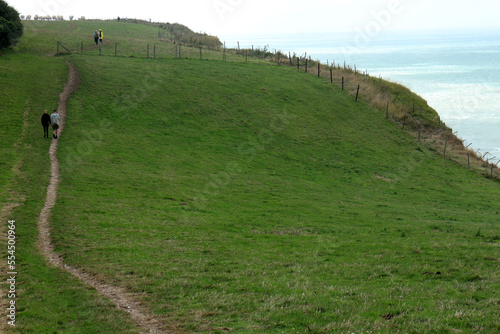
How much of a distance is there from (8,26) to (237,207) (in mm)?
49330

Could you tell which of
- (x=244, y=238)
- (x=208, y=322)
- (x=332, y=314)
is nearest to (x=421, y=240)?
(x=244, y=238)

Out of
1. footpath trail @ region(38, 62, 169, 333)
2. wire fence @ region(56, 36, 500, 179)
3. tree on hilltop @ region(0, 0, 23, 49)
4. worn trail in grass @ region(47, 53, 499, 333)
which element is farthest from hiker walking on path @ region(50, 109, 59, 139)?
wire fence @ region(56, 36, 500, 179)

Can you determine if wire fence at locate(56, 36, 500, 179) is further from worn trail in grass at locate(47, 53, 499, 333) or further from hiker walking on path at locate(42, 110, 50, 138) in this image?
hiker walking on path at locate(42, 110, 50, 138)

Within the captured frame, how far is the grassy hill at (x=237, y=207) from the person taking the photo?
12016 millimetres

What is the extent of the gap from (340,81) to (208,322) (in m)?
62.9

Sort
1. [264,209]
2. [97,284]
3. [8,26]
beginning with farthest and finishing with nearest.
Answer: [8,26], [264,209], [97,284]

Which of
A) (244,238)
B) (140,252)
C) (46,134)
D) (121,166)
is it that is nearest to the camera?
(140,252)

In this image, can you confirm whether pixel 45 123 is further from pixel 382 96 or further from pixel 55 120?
pixel 382 96

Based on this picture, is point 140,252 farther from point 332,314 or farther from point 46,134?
point 46,134

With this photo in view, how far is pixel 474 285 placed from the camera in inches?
536

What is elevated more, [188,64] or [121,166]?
[188,64]

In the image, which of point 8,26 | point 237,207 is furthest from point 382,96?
point 8,26

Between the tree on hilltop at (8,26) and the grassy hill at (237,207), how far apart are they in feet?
7.56

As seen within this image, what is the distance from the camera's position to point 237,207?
85.0 ft
